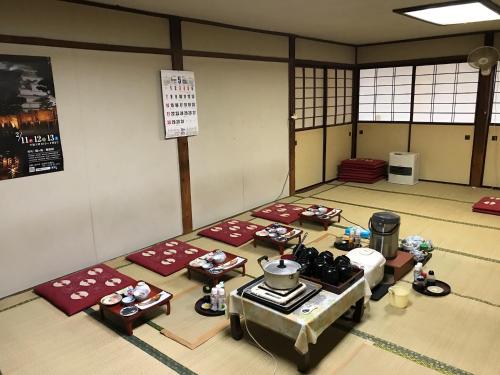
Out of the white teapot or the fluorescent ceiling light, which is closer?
the white teapot

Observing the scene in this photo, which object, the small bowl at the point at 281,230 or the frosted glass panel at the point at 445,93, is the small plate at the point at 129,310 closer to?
the small bowl at the point at 281,230

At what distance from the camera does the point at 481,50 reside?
568 cm

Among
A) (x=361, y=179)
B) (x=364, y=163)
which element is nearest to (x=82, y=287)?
(x=361, y=179)

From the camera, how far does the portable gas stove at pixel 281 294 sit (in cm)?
236

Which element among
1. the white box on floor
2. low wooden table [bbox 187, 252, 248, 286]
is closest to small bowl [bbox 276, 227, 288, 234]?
low wooden table [bbox 187, 252, 248, 286]

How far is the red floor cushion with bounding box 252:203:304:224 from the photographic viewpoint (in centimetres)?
502

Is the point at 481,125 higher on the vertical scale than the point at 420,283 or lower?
higher

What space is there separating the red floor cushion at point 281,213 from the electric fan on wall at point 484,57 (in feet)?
11.2

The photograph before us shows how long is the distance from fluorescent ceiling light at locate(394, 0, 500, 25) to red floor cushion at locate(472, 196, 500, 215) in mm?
2356

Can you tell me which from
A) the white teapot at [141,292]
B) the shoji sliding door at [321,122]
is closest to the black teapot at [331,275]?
the white teapot at [141,292]

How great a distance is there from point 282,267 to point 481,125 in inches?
219

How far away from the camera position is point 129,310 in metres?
2.79

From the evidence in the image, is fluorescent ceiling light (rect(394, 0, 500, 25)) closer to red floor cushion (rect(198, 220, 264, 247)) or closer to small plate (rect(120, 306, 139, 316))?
red floor cushion (rect(198, 220, 264, 247))

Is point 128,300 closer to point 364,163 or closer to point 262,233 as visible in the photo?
point 262,233
